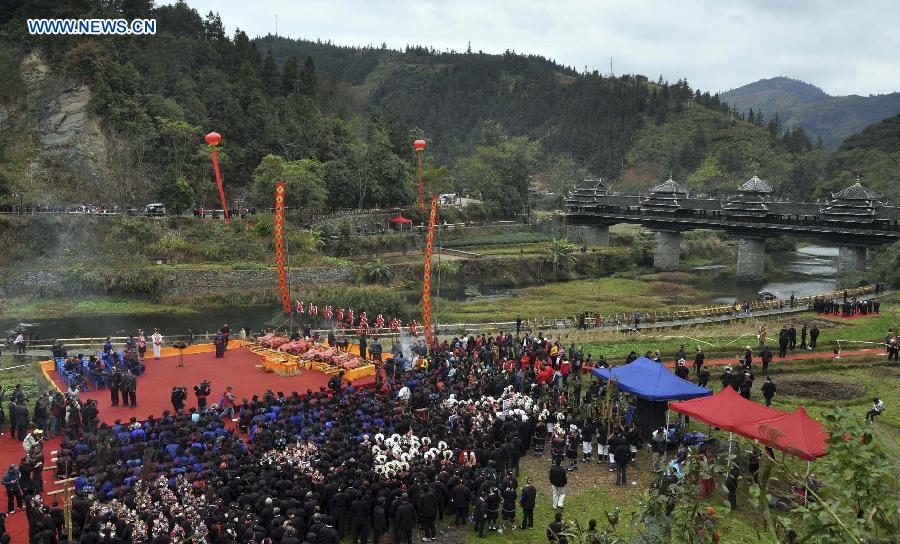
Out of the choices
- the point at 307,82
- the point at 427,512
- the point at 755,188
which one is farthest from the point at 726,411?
the point at 307,82

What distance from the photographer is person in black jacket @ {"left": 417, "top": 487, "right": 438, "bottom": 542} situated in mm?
15391

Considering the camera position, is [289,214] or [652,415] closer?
[652,415]

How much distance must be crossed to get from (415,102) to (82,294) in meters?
139

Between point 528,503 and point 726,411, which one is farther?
point 726,411

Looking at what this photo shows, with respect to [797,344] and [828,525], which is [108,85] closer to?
[797,344]

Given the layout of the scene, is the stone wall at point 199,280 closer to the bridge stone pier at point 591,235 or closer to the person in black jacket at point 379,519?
the bridge stone pier at point 591,235

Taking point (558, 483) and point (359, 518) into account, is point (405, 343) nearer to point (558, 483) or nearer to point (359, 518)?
point (558, 483)

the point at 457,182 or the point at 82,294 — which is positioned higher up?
the point at 457,182

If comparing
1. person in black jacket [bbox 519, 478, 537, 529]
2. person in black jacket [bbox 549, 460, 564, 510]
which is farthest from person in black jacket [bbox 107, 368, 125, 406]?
person in black jacket [bbox 549, 460, 564, 510]

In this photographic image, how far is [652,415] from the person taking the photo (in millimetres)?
20844

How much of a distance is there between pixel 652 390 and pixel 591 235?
58.4 meters

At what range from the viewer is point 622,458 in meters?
18.2

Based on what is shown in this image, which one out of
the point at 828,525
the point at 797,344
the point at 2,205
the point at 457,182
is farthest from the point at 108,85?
the point at 828,525

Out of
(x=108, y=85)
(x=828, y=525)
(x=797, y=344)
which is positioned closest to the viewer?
(x=828, y=525)
